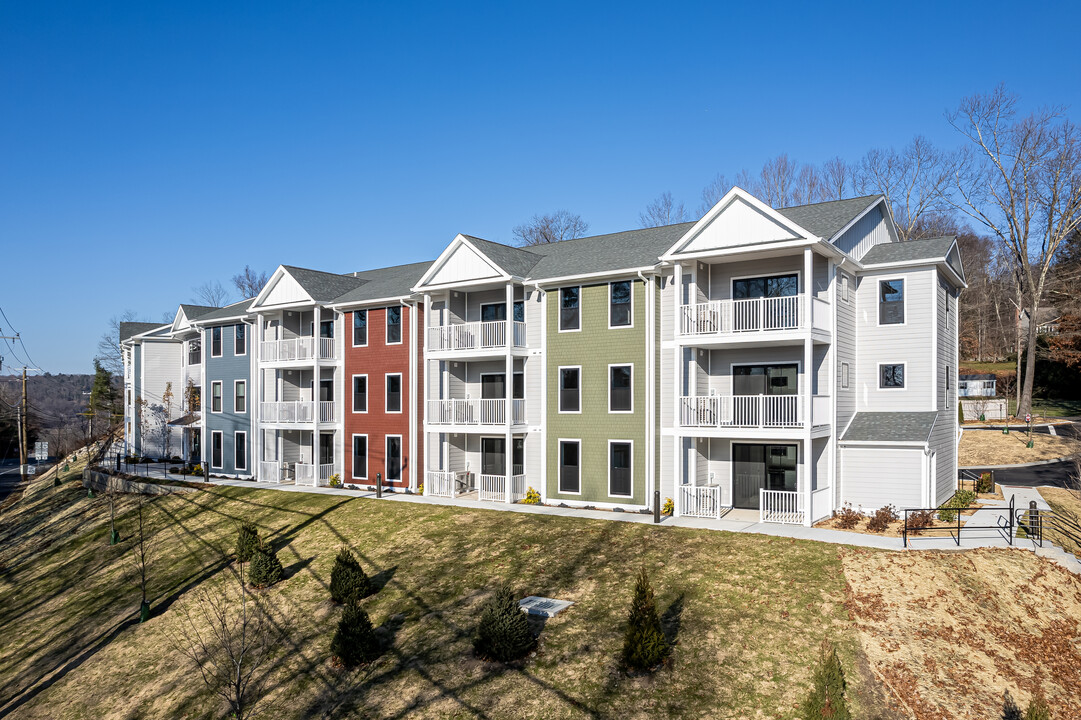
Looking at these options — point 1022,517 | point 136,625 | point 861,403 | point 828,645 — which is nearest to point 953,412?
A: point 861,403

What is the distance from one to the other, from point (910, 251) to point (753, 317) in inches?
240

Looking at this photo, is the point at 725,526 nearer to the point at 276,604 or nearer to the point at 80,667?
the point at 276,604

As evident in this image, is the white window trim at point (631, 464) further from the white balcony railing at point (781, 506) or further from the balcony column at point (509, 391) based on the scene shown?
the white balcony railing at point (781, 506)

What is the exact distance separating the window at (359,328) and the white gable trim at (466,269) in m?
4.92

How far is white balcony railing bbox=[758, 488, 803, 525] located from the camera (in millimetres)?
21125

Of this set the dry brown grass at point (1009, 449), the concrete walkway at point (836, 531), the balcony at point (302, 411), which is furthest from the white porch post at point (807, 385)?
the balcony at point (302, 411)

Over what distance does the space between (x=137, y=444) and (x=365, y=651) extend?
40.6 m

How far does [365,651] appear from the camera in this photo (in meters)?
15.5

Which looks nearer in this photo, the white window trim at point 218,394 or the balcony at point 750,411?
the balcony at point 750,411

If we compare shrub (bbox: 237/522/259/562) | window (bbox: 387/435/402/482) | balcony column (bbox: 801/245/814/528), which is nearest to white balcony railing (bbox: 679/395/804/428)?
balcony column (bbox: 801/245/814/528)

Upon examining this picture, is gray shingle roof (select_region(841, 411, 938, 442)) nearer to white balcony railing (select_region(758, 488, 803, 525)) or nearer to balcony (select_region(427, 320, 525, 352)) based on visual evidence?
white balcony railing (select_region(758, 488, 803, 525))

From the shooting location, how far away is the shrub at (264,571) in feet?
68.8

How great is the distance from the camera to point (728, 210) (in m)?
21.6

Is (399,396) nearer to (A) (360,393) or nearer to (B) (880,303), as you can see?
(A) (360,393)
